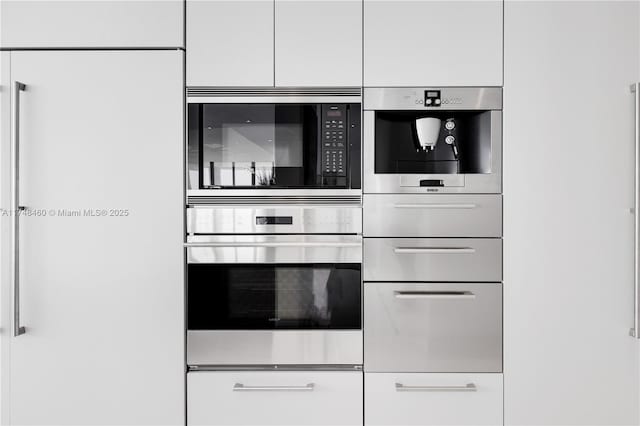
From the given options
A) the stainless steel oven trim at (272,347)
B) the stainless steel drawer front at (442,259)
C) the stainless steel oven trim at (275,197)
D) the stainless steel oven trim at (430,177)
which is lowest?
the stainless steel oven trim at (272,347)

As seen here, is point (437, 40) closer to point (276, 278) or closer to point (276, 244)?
point (276, 244)

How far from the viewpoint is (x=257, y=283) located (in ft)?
5.24

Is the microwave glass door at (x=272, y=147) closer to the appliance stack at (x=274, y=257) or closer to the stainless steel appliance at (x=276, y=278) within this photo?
the appliance stack at (x=274, y=257)

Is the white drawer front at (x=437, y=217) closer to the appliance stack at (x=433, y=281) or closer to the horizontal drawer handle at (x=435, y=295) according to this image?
the appliance stack at (x=433, y=281)

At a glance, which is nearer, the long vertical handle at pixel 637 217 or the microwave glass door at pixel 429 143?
the long vertical handle at pixel 637 217

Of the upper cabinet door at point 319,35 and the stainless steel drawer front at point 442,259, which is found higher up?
the upper cabinet door at point 319,35

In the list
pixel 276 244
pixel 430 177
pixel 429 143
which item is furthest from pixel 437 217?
pixel 276 244

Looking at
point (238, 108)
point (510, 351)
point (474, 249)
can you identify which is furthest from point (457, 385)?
point (238, 108)

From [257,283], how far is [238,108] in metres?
0.68

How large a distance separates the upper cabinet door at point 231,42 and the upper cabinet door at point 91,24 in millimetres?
70

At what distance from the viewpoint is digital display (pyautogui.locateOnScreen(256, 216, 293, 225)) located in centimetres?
157

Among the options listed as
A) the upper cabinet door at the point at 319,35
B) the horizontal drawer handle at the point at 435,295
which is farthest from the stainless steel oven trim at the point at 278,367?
the upper cabinet door at the point at 319,35

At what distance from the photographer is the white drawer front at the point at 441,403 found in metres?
1.54

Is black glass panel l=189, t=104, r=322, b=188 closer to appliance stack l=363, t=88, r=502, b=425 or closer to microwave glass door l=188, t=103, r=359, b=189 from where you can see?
microwave glass door l=188, t=103, r=359, b=189
